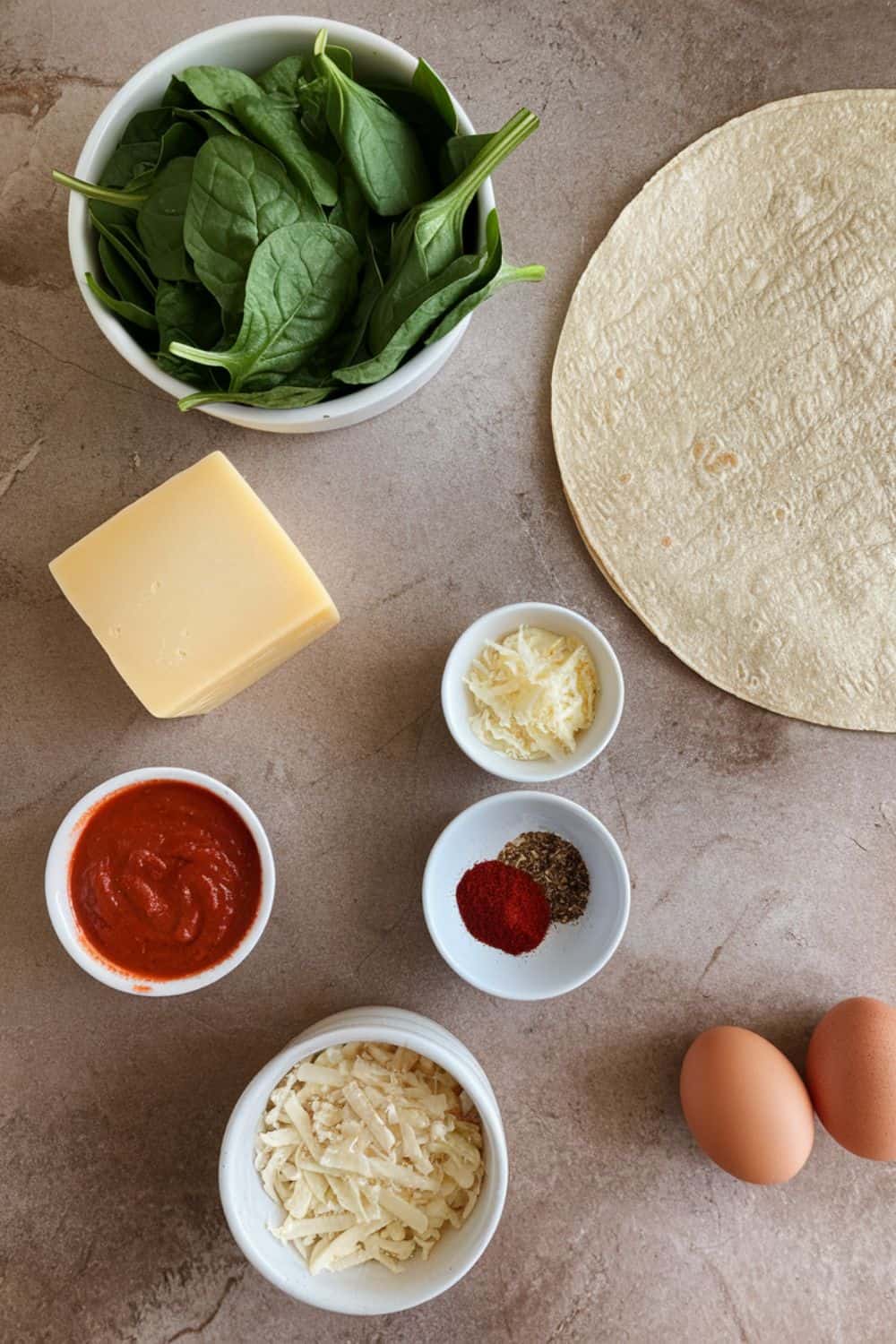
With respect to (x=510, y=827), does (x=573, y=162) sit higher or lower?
higher

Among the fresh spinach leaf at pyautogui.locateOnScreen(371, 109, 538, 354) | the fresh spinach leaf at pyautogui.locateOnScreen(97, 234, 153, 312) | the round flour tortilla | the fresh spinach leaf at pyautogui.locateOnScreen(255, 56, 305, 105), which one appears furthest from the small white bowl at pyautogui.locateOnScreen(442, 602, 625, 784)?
the fresh spinach leaf at pyautogui.locateOnScreen(255, 56, 305, 105)

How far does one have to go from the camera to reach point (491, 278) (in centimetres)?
125

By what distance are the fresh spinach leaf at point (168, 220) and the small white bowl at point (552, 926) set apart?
87 cm

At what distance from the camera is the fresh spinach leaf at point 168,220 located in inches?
48.7

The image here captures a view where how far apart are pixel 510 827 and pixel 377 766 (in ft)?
0.80

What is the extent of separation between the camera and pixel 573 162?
5.36 feet

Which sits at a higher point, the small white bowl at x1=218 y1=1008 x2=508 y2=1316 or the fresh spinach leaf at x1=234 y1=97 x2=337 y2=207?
the fresh spinach leaf at x1=234 y1=97 x2=337 y2=207

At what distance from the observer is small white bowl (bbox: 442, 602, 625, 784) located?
1489mm

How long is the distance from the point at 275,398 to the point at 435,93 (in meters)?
0.45

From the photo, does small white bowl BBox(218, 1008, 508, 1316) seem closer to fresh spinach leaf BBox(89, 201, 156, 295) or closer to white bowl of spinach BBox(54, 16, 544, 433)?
white bowl of spinach BBox(54, 16, 544, 433)

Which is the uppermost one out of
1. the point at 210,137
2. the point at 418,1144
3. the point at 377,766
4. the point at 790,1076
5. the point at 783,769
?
the point at 210,137

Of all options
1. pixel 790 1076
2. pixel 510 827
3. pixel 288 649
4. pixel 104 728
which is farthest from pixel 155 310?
→ pixel 790 1076

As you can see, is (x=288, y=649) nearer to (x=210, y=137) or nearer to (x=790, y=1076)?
(x=210, y=137)

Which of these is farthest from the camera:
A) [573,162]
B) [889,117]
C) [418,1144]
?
[573,162]
